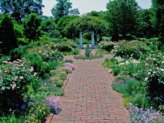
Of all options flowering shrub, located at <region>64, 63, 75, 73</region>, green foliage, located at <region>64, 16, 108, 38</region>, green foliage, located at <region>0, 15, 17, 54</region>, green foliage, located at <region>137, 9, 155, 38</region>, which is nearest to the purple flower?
flowering shrub, located at <region>64, 63, 75, 73</region>

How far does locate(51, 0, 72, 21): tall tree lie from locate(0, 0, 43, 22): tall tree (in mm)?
14328

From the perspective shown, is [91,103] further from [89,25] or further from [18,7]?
[18,7]

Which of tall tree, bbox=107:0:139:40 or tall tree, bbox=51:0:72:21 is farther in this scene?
tall tree, bbox=51:0:72:21

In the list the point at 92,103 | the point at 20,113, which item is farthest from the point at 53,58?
the point at 20,113

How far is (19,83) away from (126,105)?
10.7 feet

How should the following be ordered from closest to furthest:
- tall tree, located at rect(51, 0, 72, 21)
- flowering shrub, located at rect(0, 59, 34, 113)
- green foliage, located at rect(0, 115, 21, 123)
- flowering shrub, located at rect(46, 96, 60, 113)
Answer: green foliage, located at rect(0, 115, 21, 123) < flowering shrub, located at rect(0, 59, 34, 113) < flowering shrub, located at rect(46, 96, 60, 113) < tall tree, located at rect(51, 0, 72, 21)

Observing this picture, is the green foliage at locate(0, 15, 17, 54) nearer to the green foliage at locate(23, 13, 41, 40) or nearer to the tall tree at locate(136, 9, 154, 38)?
the green foliage at locate(23, 13, 41, 40)

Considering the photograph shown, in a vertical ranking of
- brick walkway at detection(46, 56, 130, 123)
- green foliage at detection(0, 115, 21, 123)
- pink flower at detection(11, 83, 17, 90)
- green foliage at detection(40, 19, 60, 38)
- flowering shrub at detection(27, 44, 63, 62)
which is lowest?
brick walkway at detection(46, 56, 130, 123)

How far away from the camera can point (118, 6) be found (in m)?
43.5

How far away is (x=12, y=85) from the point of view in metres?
8.34

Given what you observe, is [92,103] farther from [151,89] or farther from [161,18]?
[161,18]

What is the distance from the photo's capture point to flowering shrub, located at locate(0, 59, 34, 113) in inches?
331

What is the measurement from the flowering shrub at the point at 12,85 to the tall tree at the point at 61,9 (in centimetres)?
7069

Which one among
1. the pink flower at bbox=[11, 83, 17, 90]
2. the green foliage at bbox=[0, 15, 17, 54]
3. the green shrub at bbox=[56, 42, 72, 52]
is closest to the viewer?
the pink flower at bbox=[11, 83, 17, 90]
